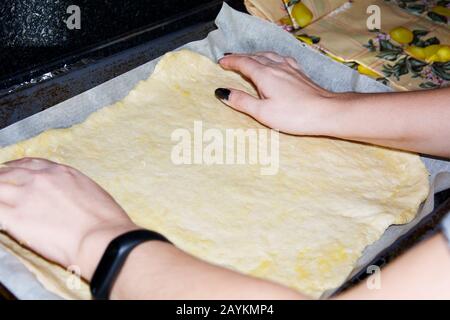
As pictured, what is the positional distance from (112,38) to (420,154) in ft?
2.70

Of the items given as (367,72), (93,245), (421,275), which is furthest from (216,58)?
(421,275)

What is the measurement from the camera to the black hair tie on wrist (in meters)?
0.82

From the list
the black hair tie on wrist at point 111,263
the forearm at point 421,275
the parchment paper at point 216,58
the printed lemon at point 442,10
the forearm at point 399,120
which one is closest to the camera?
the forearm at point 421,275

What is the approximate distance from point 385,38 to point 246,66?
57 centimetres

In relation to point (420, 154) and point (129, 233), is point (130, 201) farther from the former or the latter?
point (420, 154)

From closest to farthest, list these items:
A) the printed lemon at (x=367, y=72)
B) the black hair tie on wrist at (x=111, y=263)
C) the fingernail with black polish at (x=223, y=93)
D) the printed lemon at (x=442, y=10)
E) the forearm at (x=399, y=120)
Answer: the black hair tie on wrist at (x=111, y=263)
the forearm at (x=399, y=120)
the fingernail with black polish at (x=223, y=93)
the printed lemon at (x=367, y=72)
the printed lemon at (x=442, y=10)

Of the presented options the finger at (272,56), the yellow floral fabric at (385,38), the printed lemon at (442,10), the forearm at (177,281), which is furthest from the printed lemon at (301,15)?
the forearm at (177,281)

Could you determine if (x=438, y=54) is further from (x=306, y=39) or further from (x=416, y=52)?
(x=306, y=39)

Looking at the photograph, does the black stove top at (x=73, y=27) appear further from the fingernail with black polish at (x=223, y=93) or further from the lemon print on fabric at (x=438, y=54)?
the lemon print on fabric at (x=438, y=54)

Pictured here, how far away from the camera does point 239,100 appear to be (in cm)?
133

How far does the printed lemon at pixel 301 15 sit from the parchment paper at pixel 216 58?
0.19 metres

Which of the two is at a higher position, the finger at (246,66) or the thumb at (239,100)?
the finger at (246,66)

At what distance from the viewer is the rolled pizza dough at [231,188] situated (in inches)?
40.9

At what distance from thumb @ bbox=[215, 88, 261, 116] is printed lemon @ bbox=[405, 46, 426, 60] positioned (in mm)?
640
